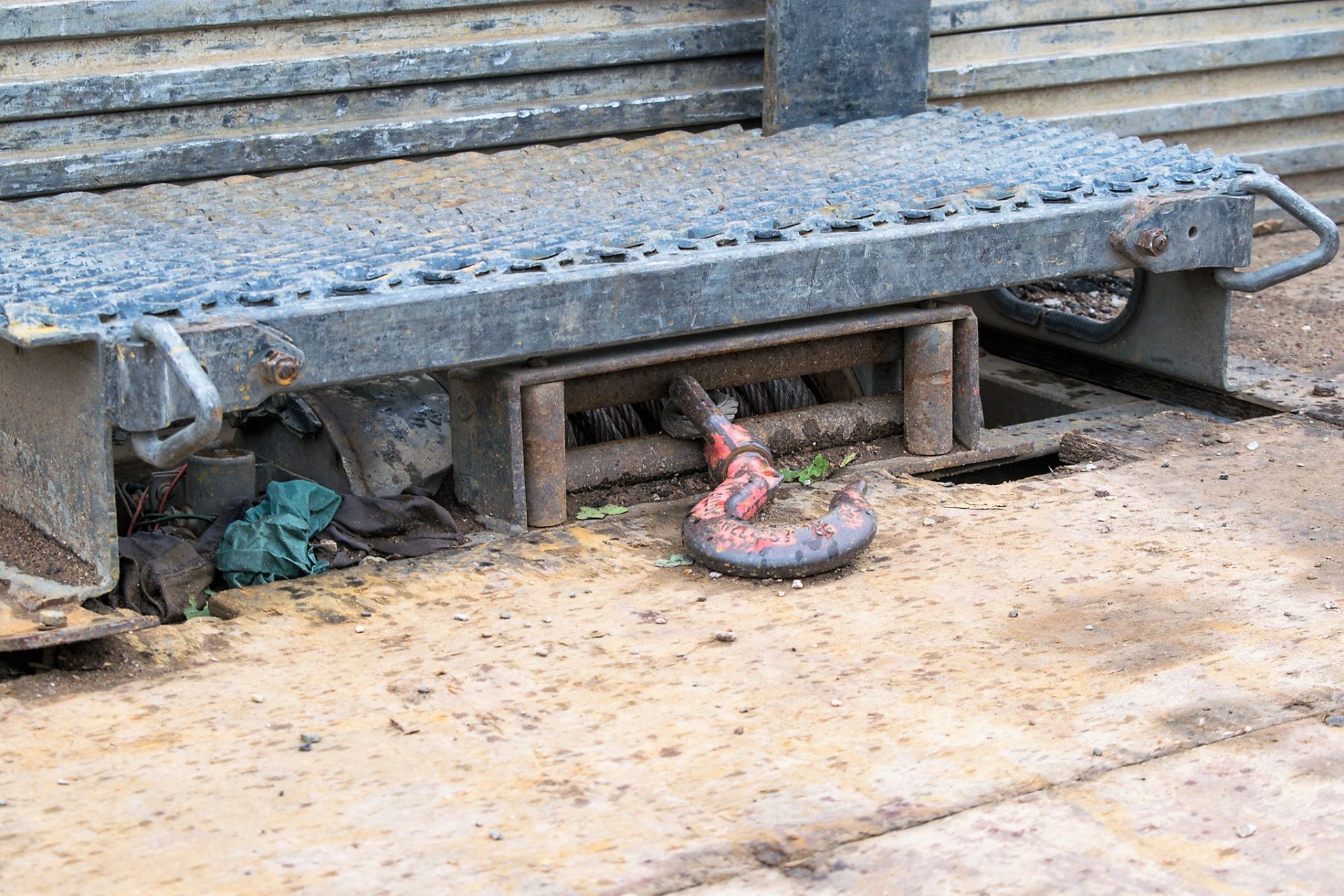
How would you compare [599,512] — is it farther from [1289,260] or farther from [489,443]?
[1289,260]

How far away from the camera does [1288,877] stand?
2.80m

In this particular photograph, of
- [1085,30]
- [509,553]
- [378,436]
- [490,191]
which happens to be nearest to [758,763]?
[509,553]

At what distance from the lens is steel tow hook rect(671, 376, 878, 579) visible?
4082 mm

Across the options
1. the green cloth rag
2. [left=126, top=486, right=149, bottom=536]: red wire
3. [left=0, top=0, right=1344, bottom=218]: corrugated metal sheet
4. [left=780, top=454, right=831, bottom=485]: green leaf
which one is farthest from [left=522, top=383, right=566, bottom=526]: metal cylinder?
[left=0, top=0, right=1344, bottom=218]: corrugated metal sheet

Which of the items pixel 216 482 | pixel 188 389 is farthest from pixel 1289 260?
pixel 188 389

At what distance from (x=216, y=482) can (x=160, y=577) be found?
55cm

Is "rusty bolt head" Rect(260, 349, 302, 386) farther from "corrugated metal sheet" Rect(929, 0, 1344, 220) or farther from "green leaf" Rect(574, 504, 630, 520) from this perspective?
"corrugated metal sheet" Rect(929, 0, 1344, 220)

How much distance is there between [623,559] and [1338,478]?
2154mm

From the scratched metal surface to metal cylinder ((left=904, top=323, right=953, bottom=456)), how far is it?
37 cm

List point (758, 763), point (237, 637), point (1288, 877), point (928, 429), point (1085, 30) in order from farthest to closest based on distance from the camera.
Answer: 1. point (1085, 30)
2. point (928, 429)
3. point (237, 637)
4. point (758, 763)
5. point (1288, 877)

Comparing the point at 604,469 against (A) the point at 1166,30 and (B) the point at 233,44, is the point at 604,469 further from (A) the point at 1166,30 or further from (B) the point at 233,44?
(A) the point at 1166,30

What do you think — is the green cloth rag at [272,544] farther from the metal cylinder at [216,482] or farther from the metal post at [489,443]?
the metal post at [489,443]

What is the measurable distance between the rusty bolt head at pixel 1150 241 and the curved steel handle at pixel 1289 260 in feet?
1.25

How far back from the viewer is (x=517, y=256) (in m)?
4.24
